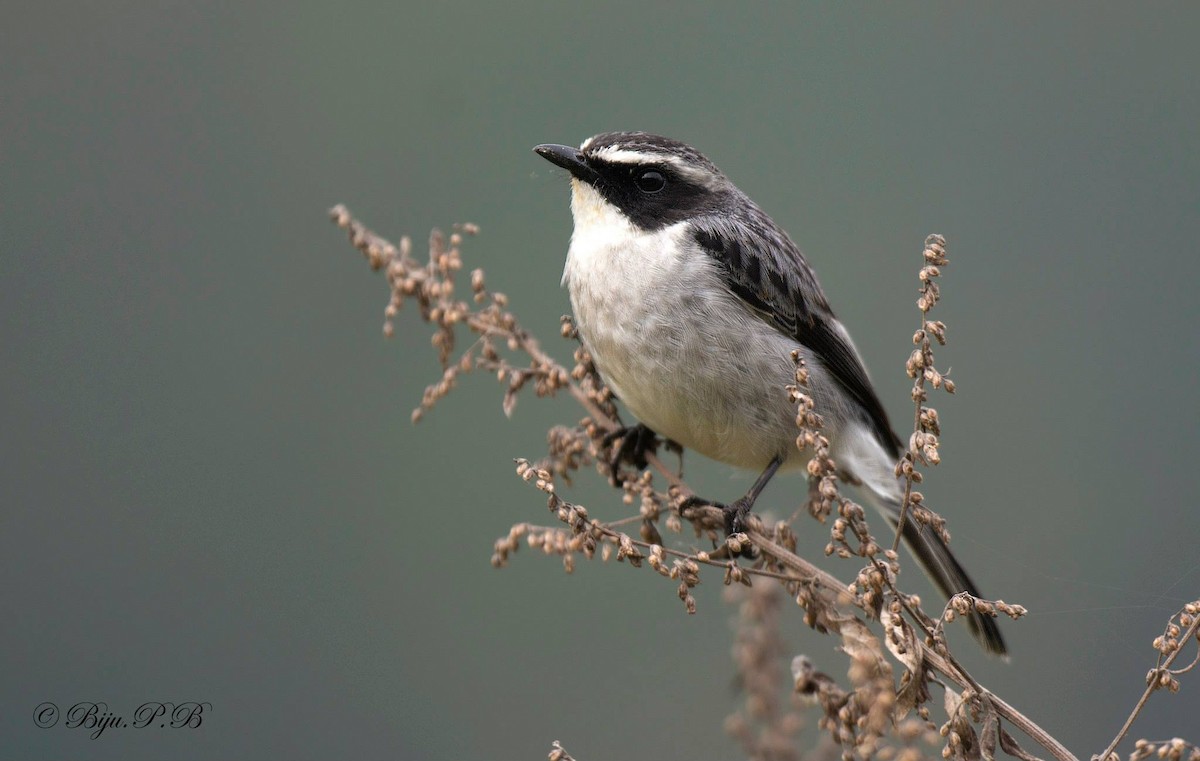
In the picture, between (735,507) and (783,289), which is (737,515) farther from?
(783,289)

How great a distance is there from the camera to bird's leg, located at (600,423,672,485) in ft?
13.8

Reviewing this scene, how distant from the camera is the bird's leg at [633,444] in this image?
4.21 metres

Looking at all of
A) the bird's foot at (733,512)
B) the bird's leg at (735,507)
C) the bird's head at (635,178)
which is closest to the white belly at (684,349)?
the bird's head at (635,178)

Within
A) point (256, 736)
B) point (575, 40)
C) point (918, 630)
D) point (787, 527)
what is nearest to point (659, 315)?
point (787, 527)

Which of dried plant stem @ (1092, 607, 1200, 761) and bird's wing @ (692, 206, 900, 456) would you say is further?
bird's wing @ (692, 206, 900, 456)

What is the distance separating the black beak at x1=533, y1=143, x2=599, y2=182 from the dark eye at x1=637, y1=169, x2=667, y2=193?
17cm

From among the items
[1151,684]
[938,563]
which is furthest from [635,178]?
[1151,684]

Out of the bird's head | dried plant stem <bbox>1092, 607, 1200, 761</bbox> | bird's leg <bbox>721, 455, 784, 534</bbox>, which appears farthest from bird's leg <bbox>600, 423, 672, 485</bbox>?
dried plant stem <bbox>1092, 607, 1200, 761</bbox>

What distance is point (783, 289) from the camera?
421 cm

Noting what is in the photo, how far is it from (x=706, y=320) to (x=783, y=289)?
1.28 ft

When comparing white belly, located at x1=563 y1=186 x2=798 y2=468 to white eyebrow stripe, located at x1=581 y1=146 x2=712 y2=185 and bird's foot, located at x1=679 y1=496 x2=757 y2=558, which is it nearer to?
white eyebrow stripe, located at x1=581 y1=146 x2=712 y2=185

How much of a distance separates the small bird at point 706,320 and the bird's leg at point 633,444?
19 millimetres

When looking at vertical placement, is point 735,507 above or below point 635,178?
below

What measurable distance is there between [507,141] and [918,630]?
18.9 ft
